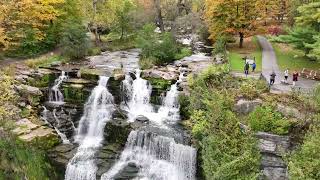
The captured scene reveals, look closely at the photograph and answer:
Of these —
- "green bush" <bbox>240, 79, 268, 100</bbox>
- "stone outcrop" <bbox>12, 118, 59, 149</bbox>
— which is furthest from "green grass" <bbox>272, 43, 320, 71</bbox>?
"stone outcrop" <bbox>12, 118, 59, 149</bbox>

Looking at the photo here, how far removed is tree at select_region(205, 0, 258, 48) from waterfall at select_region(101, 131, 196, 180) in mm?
19655

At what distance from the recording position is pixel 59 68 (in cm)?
3400

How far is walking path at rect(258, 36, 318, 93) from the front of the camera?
2652 cm

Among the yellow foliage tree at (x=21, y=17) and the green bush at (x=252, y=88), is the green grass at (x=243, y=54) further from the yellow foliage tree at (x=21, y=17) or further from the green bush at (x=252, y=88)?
the yellow foliage tree at (x=21, y=17)

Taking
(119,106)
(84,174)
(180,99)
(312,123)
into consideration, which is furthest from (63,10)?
(312,123)

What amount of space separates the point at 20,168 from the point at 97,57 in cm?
1840

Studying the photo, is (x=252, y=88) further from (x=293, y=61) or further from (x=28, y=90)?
(x=28, y=90)

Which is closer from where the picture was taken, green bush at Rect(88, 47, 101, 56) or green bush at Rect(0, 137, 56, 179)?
green bush at Rect(0, 137, 56, 179)

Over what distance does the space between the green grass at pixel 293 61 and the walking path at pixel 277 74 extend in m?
0.53

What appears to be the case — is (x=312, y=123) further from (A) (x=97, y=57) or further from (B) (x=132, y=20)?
(B) (x=132, y=20)

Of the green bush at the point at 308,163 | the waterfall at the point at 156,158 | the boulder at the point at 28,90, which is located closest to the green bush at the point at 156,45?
the boulder at the point at 28,90

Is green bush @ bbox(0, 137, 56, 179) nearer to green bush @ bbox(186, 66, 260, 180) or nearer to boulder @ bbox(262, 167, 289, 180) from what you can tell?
green bush @ bbox(186, 66, 260, 180)

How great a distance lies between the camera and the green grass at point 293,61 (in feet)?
109

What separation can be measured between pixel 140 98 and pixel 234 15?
16100 mm
